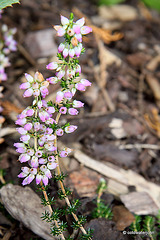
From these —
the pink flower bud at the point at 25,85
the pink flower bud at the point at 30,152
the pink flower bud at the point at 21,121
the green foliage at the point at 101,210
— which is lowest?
the green foliage at the point at 101,210

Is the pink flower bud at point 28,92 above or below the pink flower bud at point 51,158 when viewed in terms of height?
above

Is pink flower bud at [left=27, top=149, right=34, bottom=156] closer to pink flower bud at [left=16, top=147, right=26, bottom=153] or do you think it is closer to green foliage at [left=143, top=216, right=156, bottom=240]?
pink flower bud at [left=16, top=147, right=26, bottom=153]

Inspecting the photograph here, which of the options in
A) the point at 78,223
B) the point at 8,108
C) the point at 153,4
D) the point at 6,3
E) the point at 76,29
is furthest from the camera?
the point at 153,4

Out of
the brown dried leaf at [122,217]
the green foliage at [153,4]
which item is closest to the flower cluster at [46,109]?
the brown dried leaf at [122,217]

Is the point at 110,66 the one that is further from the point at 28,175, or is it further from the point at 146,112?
the point at 28,175

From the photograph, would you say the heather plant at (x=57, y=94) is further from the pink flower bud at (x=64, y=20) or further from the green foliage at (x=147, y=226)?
the green foliage at (x=147, y=226)

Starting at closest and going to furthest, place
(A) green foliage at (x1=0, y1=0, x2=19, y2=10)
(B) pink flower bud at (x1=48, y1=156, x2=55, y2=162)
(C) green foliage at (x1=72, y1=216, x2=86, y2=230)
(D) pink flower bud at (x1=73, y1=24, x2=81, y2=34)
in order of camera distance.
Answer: (D) pink flower bud at (x1=73, y1=24, x2=81, y2=34) < (B) pink flower bud at (x1=48, y1=156, x2=55, y2=162) < (C) green foliage at (x1=72, y1=216, x2=86, y2=230) < (A) green foliage at (x1=0, y1=0, x2=19, y2=10)

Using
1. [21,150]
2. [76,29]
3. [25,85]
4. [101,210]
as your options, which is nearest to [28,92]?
[25,85]

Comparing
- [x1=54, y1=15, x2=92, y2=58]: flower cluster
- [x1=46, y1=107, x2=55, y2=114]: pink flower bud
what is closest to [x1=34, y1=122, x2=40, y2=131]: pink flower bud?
[x1=46, y1=107, x2=55, y2=114]: pink flower bud

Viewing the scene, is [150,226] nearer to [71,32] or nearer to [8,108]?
[71,32]

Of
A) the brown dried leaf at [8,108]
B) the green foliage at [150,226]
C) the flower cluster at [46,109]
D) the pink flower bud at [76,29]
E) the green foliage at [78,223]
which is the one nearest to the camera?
the pink flower bud at [76,29]

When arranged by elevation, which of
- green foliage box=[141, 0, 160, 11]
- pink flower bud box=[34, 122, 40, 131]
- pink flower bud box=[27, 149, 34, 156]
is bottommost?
green foliage box=[141, 0, 160, 11]

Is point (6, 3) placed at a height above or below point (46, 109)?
above
